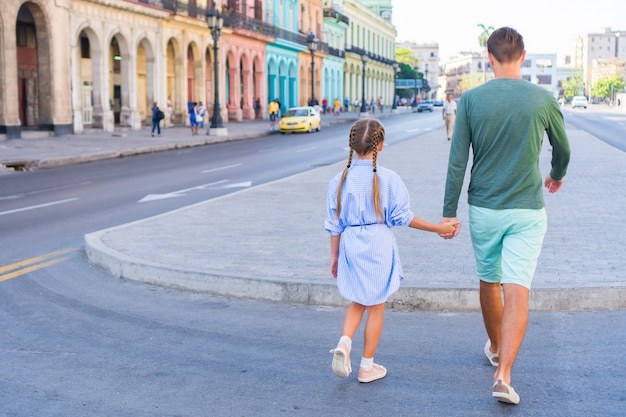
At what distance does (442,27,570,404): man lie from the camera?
4.64 m

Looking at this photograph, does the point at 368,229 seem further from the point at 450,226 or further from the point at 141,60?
the point at 141,60

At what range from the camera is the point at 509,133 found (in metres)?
4.70

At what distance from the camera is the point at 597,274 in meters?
7.16

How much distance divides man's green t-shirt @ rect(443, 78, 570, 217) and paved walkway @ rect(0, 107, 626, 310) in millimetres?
2064

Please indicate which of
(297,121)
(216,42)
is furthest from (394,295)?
(297,121)

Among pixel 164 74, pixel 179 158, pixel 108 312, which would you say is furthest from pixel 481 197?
pixel 164 74

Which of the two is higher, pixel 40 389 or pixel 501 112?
pixel 501 112

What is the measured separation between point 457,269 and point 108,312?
3.04 m

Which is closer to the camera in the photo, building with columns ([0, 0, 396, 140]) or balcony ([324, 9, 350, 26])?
building with columns ([0, 0, 396, 140])

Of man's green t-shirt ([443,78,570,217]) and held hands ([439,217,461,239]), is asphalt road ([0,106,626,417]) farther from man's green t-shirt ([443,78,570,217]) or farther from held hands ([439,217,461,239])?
man's green t-shirt ([443,78,570,217])

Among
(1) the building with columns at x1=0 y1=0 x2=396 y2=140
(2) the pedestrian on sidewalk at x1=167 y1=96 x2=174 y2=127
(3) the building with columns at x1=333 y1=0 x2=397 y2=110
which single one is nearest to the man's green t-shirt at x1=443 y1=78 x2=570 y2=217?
(1) the building with columns at x1=0 y1=0 x2=396 y2=140

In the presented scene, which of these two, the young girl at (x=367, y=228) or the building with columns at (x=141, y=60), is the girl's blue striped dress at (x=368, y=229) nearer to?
the young girl at (x=367, y=228)

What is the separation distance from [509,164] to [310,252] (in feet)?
12.7

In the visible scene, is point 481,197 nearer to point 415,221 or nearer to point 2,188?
point 415,221
